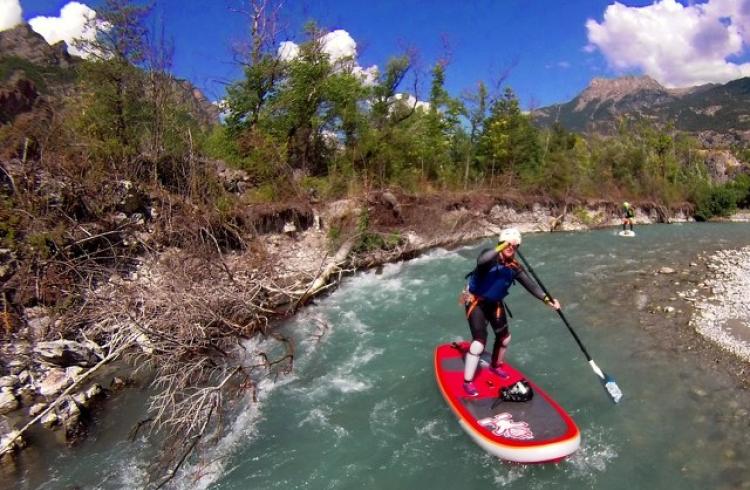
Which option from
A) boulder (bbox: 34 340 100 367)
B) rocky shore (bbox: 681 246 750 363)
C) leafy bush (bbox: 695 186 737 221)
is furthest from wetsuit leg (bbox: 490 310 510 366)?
leafy bush (bbox: 695 186 737 221)

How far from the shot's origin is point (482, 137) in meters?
28.0

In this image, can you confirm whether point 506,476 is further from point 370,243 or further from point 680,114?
point 680,114

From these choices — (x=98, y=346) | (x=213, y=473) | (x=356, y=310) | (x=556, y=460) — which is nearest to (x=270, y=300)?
(x=356, y=310)

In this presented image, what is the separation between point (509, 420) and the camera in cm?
477

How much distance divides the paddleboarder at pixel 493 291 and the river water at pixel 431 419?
1.03 meters

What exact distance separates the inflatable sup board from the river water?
27 cm

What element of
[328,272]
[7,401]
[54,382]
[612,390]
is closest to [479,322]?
[612,390]

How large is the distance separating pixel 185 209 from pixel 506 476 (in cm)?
943

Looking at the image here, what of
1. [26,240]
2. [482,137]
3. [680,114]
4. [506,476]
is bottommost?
[506,476]

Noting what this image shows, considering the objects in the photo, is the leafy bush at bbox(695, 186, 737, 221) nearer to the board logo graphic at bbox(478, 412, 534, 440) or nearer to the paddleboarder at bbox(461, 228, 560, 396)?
the paddleboarder at bbox(461, 228, 560, 396)

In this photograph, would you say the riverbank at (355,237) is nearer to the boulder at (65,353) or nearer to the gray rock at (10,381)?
the gray rock at (10,381)

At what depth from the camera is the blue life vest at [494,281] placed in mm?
5168

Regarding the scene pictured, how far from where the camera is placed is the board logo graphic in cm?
450

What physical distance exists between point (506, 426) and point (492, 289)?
159 centimetres
